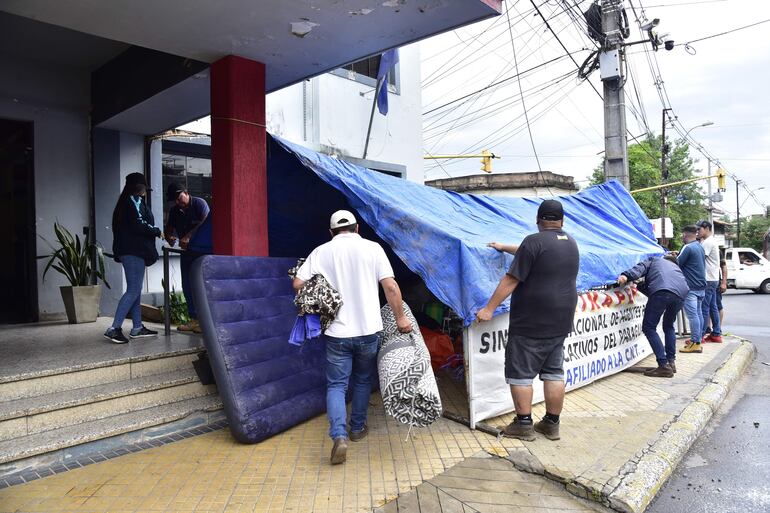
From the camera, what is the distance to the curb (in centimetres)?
309

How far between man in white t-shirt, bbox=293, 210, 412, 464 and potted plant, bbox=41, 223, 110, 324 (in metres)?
4.18

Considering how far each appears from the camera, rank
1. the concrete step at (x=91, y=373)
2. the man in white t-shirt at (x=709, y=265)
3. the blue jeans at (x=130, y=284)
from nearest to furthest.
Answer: the concrete step at (x=91, y=373) < the blue jeans at (x=130, y=284) < the man in white t-shirt at (x=709, y=265)

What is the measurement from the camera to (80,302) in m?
6.39

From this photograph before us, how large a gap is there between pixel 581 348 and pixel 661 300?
1.39 metres

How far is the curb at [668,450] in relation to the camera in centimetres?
309

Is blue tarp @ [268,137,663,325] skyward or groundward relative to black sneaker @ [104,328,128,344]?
skyward

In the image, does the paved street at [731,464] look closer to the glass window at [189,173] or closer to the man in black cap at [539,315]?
the man in black cap at [539,315]

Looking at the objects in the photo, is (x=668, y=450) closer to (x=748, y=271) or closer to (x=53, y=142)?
(x=53, y=142)

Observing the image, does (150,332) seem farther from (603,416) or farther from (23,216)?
(603,416)

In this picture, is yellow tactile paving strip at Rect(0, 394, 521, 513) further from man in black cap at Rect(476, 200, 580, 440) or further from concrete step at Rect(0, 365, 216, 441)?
concrete step at Rect(0, 365, 216, 441)

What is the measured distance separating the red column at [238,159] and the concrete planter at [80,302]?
2.77m

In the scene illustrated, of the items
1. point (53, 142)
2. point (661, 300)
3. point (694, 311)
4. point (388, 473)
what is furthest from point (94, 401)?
point (694, 311)

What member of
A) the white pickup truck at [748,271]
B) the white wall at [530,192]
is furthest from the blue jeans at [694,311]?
the white wall at [530,192]

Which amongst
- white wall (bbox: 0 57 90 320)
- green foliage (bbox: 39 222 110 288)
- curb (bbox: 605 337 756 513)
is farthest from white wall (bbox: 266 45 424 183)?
curb (bbox: 605 337 756 513)
